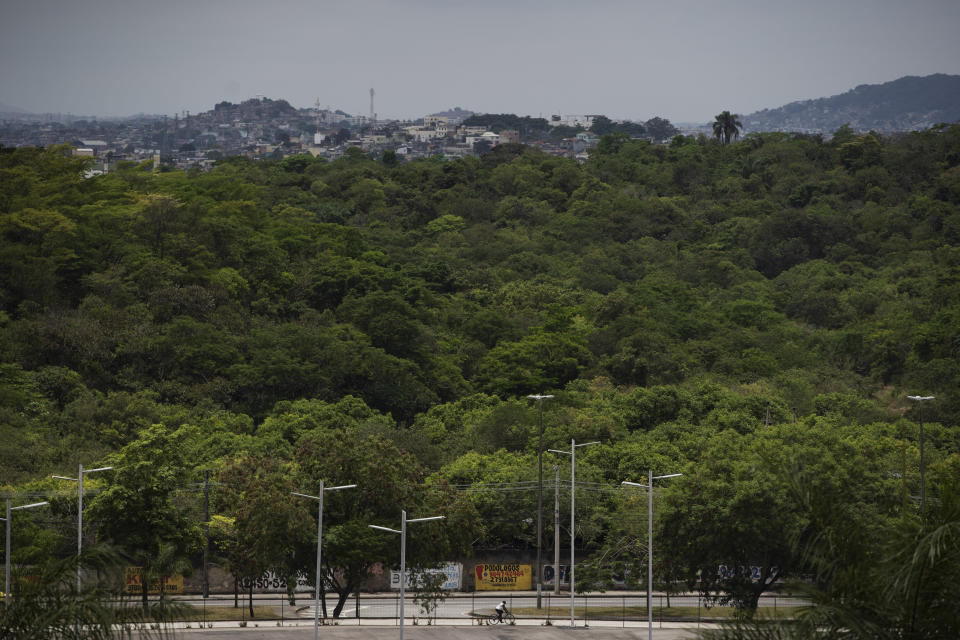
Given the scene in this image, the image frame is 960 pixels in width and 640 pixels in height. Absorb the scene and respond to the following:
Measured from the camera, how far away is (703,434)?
57375 mm

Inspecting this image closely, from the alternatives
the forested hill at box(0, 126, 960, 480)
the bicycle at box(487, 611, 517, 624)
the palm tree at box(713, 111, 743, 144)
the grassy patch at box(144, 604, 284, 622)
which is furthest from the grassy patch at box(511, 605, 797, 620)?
the palm tree at box(713, 111, 743, 144)

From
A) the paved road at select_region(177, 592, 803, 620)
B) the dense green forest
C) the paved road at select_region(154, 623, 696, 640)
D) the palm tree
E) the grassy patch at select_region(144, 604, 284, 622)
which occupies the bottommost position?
the paved road at select_region(177, 592, 803, 620)

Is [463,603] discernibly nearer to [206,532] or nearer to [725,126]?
[206,532]

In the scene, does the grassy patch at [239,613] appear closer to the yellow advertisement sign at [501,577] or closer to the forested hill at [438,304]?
the yellow advertisement sign at [501,577]

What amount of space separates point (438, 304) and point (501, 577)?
3854cm

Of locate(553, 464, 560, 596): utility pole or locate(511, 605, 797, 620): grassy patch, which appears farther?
locate(553, 464, 560, 596): utility pole

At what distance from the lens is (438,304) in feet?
277

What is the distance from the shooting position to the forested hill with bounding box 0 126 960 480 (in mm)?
65312

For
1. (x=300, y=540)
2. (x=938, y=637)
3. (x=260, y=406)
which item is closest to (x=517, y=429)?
(x=260, y=406)

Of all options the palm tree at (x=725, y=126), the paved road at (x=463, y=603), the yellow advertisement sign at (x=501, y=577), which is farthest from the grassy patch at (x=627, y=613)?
the palm tree at (x=725, y=126)

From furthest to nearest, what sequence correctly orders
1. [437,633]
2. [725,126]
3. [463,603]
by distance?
[725,126] → [463,603] → [437,633]

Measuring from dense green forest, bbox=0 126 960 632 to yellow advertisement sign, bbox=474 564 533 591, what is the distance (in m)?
1.50

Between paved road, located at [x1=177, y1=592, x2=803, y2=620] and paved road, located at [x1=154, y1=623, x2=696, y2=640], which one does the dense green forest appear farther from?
paved road, located at [x1=154, y1=623, x2=696, y2=640]

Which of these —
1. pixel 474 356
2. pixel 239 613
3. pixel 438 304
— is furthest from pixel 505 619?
pixel 438 304
